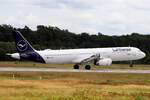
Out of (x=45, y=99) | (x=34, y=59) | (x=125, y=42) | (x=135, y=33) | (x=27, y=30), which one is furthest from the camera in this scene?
(x=135, y=33)

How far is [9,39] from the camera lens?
146m

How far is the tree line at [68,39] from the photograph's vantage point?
461 feet

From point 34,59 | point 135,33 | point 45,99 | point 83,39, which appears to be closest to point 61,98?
point 45,99

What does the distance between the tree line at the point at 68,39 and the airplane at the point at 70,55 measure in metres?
56.2

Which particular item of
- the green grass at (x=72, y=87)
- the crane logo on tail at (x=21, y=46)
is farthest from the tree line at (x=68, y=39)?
the green grass at (x=72, y=87)

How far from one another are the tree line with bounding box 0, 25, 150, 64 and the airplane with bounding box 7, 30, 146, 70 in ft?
184

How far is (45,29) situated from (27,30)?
34.2 feet

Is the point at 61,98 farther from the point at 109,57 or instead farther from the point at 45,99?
the point at 109,57

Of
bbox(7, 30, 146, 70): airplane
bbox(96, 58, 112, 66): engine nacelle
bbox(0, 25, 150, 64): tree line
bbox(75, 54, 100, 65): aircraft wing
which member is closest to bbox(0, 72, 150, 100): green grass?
bbox(7, 30, 146, 70): airplane

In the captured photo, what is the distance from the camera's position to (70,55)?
74.3 metres

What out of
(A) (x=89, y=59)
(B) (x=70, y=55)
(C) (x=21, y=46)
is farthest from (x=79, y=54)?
(C) (x=21, y=46)

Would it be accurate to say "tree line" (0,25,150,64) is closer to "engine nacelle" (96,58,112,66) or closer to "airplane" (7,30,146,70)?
"airplane" (7,30,146,70)

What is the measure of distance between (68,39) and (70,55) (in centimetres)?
8084

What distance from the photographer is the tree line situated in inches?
5536
